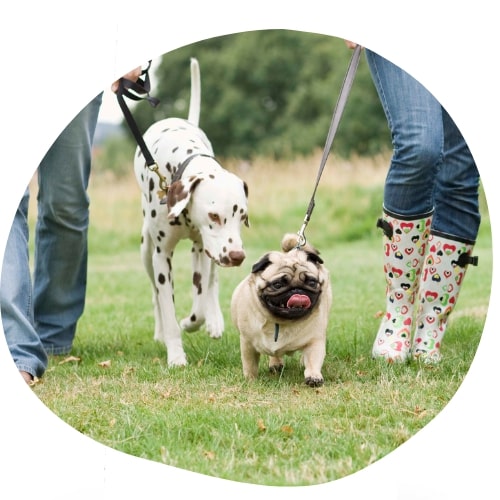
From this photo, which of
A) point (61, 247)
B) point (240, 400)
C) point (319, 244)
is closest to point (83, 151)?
point (61, 247)

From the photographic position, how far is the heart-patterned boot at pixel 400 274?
334 centimetres

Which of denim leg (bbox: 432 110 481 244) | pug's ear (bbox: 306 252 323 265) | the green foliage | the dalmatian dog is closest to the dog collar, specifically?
the dalmatian dog

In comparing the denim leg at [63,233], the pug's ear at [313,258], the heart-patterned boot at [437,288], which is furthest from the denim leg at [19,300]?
the heart-patterned boot at [437,288]

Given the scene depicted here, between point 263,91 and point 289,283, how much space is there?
23.9m

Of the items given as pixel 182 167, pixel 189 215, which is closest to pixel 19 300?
pixel 189 215

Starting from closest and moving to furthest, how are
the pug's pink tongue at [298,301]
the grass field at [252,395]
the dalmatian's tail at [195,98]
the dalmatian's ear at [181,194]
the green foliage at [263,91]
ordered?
the grass field at [252,395] → the pug's pink tongue at [298,301] → the dalmatian's ear at [181,194] → the dalmatian's tail at [195,98] → the green foliage at [263,91]

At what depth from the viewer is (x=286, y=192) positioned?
8711 mm

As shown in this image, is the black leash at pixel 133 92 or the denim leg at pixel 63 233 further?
the denim leg at pixel 63 233

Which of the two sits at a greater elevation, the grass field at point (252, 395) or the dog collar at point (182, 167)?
the dog collar at point (182, 167)

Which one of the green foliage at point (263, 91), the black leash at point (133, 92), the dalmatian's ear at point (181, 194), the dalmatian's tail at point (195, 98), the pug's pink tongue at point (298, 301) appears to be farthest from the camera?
the green foliage at point (263, 91)

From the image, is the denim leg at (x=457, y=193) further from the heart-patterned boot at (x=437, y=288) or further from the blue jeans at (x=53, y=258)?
the blue jeans at (x=53, y=258)

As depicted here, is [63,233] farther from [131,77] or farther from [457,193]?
[457,193]

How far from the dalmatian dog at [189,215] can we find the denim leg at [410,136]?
635 mm

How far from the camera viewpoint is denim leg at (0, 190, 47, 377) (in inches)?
126
